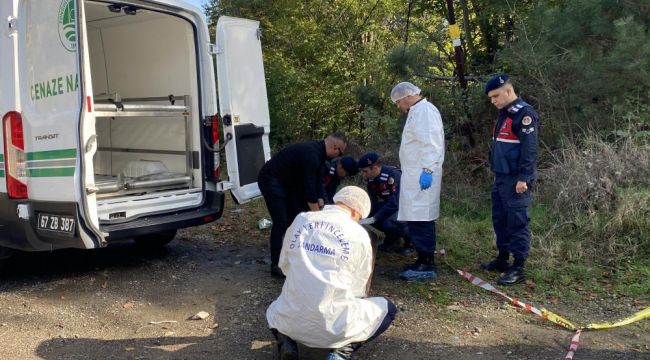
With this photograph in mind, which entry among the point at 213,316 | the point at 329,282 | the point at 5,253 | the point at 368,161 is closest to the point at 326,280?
the point at 329,282

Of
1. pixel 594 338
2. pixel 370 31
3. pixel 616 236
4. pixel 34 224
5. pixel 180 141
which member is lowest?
pixel 594 338

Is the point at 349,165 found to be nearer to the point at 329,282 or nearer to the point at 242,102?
the point at 242,102

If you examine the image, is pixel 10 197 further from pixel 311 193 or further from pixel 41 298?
pixel 311 193

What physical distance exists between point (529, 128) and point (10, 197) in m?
4.14

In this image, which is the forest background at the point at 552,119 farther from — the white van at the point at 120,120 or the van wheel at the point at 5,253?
the van wheel at the point at 5,253

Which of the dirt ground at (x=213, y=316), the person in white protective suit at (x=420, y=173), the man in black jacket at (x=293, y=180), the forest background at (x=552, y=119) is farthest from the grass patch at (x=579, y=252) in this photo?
the man in black jacket at (x=293, y=180)

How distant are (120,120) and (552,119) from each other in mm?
4935

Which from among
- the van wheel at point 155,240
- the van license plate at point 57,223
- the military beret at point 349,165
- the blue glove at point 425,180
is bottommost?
the van wheel at point 155,240

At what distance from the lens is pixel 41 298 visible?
4820mm

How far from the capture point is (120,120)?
6.79m

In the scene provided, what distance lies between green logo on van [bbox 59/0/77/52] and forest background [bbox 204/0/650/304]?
367 centimetres

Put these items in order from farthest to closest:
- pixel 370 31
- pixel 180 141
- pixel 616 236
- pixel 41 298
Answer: pixel 370 31 → pixel 180 141 → pixel 616 236 → pixel 41 298

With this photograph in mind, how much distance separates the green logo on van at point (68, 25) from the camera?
14.2 feet

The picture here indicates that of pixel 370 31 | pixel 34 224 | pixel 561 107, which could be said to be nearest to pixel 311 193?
pixel 34 224
